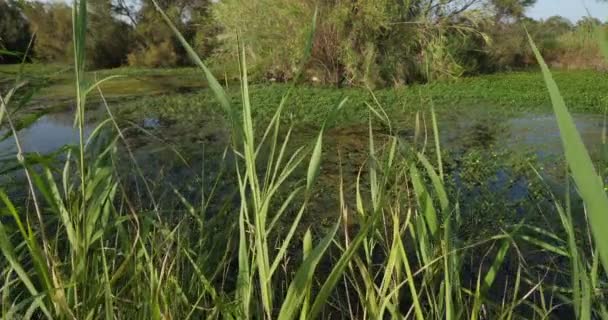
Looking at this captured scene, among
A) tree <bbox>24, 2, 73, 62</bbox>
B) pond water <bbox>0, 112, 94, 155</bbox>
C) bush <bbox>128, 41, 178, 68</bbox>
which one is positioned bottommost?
pond water <bbox>0, 112, 94, 155</bbox>

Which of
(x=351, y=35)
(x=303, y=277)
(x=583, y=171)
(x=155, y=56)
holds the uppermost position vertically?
(x=351, y=35)

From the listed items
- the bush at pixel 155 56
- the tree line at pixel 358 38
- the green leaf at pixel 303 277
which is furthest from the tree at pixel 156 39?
the green leaf at pixel 303 277

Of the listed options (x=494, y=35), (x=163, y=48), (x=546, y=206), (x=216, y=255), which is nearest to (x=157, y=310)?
(x=216, y=255)

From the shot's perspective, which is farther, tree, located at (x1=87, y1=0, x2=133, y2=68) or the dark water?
tree, located at (x1=87, y1=0, x2=133, y2=68)

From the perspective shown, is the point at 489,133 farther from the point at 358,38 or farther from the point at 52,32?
the point at 52,32

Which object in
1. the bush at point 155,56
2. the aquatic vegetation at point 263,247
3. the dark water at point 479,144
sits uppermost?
the bush at point 155,56

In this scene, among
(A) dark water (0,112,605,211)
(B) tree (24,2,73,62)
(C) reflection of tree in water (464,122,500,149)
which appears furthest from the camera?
(B) tree (24,2,73,62)

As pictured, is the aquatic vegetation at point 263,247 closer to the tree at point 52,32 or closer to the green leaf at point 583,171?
the green leaf at point 583,171

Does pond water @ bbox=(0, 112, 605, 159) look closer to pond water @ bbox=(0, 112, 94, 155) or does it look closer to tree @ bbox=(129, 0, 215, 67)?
pond water @ bbox=(0, 112, 94, 155)

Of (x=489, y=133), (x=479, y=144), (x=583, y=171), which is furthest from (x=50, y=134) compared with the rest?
(x=583, y=171)

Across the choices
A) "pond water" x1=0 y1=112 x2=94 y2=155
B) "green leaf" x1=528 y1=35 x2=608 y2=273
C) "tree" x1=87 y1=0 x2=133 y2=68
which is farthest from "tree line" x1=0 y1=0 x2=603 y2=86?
"green leaf" x1=528 y1=35 x2=608 y2=273

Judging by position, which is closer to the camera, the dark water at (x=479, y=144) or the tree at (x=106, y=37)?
the dark water at (x=479, y=144)

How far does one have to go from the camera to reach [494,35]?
18.3m

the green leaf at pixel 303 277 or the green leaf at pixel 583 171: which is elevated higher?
the green leaf at pixel 583 171
